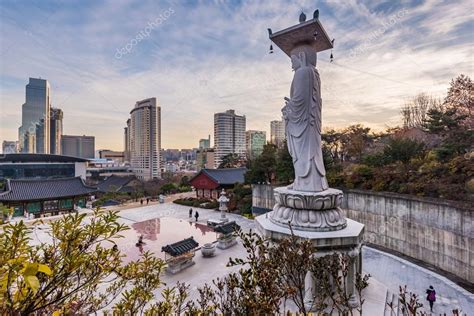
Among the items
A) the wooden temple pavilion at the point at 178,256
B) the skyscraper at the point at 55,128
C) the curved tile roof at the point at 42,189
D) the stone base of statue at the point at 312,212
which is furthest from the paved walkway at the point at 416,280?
the skyscraper at the point at 55,128

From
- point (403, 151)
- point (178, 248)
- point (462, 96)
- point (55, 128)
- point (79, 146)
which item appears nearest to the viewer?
point (178, 248)

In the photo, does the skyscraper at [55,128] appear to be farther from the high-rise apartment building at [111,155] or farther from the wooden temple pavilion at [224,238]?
the high-rise apartment building at [111,155]

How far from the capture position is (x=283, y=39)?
656 centimetres

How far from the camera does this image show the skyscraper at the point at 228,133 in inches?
2539

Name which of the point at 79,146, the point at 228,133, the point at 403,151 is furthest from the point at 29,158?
the point at 79,146

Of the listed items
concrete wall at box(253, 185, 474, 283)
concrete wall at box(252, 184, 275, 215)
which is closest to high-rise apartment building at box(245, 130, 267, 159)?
concrete wall at box(252, 184, 275, 215)

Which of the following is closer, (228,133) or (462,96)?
(462,96)

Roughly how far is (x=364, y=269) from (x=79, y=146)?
9217cm

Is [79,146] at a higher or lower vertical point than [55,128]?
lower

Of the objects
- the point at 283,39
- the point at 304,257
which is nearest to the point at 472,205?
the point at 283,39

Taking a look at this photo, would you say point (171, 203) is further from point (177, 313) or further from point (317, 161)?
point (177, 313)

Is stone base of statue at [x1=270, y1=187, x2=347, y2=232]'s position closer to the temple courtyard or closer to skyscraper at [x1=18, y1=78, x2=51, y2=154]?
the temple courtyard

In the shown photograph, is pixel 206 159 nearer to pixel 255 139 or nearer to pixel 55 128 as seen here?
pixel 255 139

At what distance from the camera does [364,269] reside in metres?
8.33
